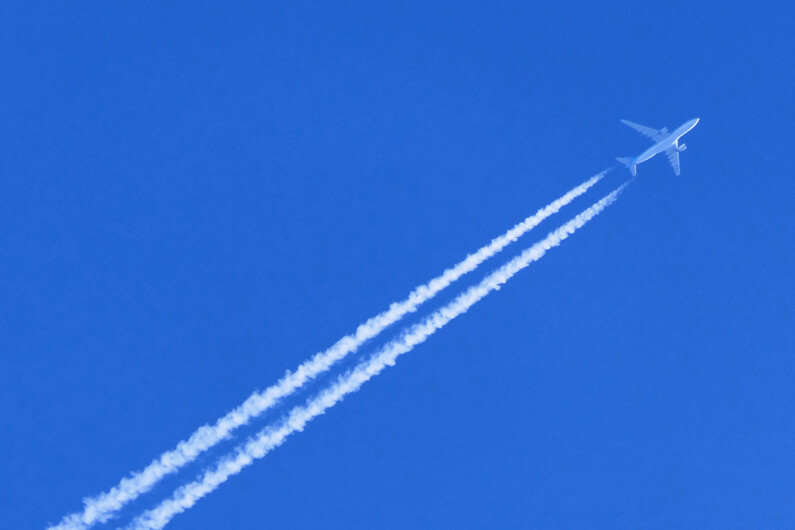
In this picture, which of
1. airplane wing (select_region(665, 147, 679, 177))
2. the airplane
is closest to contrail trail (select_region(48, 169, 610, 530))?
the airplane

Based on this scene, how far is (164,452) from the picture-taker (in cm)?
3612

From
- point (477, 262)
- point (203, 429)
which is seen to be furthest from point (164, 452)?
point (477, 262)

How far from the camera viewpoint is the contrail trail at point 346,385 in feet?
114

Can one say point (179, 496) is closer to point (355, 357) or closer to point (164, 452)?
point (164, 452)

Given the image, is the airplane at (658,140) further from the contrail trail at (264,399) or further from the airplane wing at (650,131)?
the contrail trail at (264,399)

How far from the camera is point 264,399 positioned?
36312 mm

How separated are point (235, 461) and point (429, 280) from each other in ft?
40.9

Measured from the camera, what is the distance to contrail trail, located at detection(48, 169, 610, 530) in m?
34.6

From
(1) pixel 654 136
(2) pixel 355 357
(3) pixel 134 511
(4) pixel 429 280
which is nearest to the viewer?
(3) pixel 134 511

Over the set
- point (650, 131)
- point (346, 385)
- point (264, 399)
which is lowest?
point (346, 385)

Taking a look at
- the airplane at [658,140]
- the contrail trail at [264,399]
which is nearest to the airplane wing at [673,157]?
the airplane at [658,140]

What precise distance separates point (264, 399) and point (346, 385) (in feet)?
12.1

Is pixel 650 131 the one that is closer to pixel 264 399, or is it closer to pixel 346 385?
pixel 346 385

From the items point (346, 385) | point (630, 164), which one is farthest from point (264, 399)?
point (630, 164)
